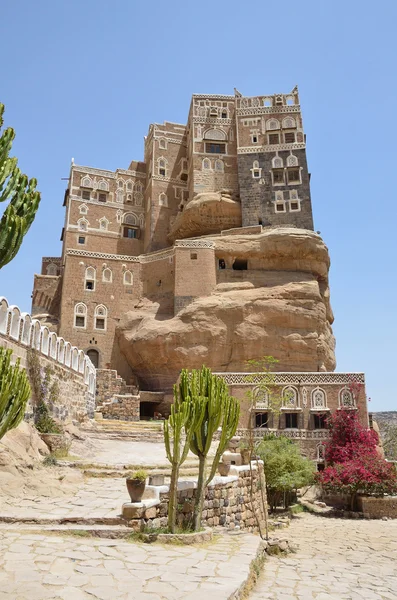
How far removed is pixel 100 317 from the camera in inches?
1355

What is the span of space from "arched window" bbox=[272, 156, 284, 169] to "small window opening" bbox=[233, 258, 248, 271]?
9476 millimetres

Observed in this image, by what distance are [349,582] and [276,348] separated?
22408 mm

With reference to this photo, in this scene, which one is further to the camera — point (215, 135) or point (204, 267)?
point (215, 135)

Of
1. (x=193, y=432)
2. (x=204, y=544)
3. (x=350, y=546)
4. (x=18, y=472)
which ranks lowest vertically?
(x=350, y=546)

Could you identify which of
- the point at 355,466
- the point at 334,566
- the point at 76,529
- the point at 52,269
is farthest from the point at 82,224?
the point at 76,529

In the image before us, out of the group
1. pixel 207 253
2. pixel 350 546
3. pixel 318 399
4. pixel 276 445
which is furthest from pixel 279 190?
pixel 350 546

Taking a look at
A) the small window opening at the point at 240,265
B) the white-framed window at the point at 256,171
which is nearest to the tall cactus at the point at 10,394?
the small window opening at the point at 240,265

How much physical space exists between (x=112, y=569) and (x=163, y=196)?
39004 millimetres

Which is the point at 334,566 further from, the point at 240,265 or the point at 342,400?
the point at 240,265

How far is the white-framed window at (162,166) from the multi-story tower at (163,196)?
85 mm

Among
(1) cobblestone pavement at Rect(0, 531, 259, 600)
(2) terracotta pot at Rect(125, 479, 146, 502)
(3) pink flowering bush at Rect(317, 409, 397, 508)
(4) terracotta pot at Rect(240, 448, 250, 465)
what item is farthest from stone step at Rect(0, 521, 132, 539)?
(3) pink flowering bush at Rect(317, 409, 397, 508)

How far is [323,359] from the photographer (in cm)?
3083

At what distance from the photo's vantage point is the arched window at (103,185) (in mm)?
43031

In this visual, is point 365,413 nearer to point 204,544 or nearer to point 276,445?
point 276,445
